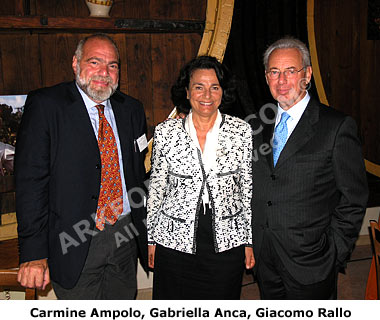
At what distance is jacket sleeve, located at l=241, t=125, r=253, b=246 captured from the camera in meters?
1.85

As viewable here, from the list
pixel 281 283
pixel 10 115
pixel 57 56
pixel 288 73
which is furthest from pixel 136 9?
pixel 281 283

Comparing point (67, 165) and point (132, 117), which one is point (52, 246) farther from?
point (132, 117)

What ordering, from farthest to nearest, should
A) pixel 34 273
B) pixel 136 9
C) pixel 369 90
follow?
1. pixel 369 90
2. pixel 136 9
3. pixel 34 273

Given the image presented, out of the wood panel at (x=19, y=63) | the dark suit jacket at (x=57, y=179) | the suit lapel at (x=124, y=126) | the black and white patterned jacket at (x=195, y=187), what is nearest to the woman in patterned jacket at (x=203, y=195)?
the black and white patterned jacket at (x=195, y=187)

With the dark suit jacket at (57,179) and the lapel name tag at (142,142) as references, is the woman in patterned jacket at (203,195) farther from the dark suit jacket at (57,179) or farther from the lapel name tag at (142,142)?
the dark suit jacket at (57,179)

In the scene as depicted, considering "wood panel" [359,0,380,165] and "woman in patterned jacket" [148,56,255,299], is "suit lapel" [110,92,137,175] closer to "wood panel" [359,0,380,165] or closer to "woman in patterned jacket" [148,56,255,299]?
"woman in patterned jacket" [148,56,255,299]

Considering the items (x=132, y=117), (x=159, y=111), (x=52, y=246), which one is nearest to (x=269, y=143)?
(x=132, y=117)

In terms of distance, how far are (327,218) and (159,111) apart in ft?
3.63

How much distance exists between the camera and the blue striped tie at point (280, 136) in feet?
5.55

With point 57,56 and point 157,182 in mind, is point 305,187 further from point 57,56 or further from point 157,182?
point 57,56

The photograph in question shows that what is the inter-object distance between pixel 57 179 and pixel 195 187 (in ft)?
1.92

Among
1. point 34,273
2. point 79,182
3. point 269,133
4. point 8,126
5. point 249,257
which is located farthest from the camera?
point 8,126

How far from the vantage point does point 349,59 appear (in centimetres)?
273
